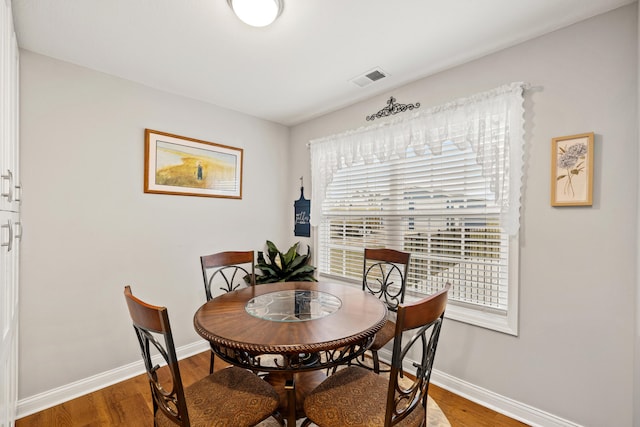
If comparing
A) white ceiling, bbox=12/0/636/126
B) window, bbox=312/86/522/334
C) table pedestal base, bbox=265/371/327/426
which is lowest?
table pedestal base, bbox=265/371/327/426

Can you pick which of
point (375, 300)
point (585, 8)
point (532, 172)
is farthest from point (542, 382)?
point (585, 8)

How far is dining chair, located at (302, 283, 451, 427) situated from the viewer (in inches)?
44.6

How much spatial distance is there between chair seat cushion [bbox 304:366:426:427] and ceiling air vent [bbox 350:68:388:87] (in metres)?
2.18

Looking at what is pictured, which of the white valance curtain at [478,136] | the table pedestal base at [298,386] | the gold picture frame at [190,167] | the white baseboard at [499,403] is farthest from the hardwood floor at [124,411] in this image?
the gold picture frame at [190,167]

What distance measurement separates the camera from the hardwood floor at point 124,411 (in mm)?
1969

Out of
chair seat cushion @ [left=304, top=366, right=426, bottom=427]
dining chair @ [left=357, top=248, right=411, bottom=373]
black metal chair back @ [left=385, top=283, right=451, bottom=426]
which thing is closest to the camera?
black metal chair back @ [left=385, top=283, right=451, bottom=426]

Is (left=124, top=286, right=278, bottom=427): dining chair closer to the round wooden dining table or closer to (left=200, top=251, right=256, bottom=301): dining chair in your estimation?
the round wooden dining table

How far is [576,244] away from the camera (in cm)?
178

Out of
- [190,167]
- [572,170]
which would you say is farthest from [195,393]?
[572,170]

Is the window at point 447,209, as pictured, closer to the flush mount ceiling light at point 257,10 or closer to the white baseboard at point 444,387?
the white baseboard at point 444,387

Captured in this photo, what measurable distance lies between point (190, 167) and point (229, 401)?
7.24ft

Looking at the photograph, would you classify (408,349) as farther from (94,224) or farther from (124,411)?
(94,224)

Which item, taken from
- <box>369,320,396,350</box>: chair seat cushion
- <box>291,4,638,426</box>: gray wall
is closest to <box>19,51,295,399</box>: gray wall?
<box>369,320,396,350</box>: chair seat cushion

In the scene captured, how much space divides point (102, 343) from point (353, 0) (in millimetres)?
3052
